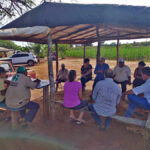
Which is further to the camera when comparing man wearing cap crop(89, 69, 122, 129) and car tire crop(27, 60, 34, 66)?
car tire crop(27, 60, 34, 66)

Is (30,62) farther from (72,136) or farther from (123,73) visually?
(72,136)

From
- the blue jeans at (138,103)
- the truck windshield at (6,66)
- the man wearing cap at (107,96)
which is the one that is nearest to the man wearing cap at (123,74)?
the blue jeans at (138,103)

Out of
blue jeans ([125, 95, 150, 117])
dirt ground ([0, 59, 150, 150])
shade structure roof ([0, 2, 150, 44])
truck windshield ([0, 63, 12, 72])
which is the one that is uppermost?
shade structure roof ([0, 2, 150, 44])

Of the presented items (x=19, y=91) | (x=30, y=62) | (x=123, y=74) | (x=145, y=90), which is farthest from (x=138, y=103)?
(x=30, y=62)

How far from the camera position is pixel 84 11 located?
11.7 feet

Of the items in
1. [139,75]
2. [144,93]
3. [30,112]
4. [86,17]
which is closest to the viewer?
[144,93]

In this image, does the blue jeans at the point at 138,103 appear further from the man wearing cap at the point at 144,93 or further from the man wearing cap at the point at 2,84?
the man wearing cap at the point at 2,84

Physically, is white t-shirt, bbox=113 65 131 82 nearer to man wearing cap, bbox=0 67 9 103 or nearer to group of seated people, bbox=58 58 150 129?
group of seated people, bbox=58 58 150 129

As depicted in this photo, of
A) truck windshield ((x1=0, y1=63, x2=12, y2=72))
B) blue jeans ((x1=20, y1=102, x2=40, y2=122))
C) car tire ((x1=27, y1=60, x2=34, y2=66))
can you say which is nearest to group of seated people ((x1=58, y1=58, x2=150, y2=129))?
blue jeans ((x1=20, y1=102, x2=40, y2=122))

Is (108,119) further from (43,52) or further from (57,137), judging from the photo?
(43,52)

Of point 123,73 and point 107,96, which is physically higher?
point 123,73

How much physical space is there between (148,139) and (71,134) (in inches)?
58.0

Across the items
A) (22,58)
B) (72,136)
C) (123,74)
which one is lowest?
(72,136)

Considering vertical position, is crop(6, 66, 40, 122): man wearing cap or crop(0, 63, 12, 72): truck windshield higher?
crop(0, 63, 12, 72): truck windshield
